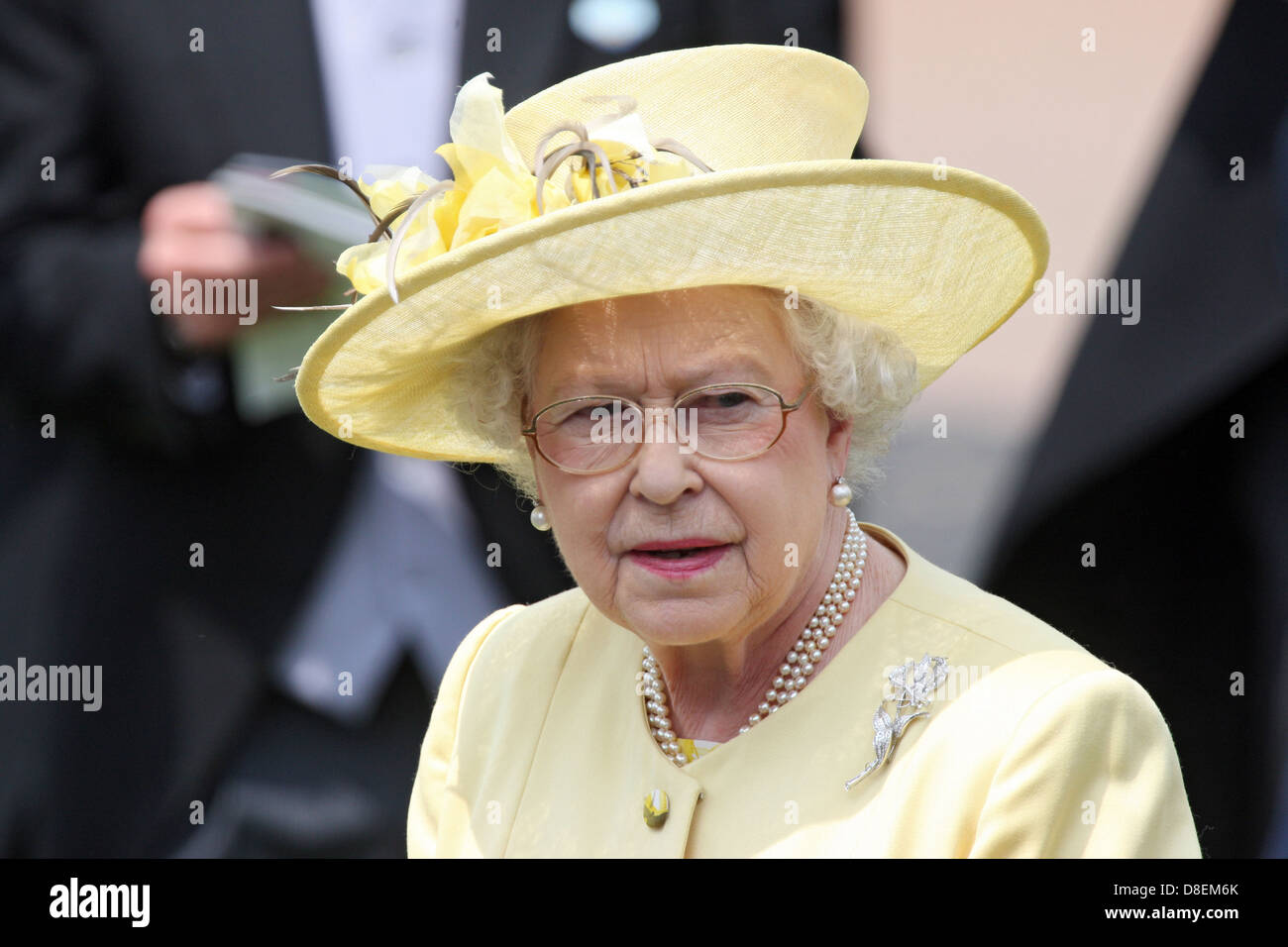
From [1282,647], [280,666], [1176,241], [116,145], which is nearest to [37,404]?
[116,145]

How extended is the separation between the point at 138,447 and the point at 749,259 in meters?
2.25

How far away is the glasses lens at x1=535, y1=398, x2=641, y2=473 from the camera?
69.2 inches

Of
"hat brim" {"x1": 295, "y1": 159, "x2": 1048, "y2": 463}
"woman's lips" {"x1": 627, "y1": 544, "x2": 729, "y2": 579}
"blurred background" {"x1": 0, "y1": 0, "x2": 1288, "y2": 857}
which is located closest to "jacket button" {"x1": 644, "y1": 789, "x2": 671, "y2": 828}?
"woman's lips" {"x1": 627, "y1": 544, "x2": 729, "y2": 579}

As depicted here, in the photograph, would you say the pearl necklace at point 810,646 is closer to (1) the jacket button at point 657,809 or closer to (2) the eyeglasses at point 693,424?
(1) the jacket button at point 657,809

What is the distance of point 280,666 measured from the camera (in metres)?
3.42

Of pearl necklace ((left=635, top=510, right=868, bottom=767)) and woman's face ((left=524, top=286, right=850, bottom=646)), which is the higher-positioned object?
woman's face ((left=524, top=286, right=850, bottom=646))

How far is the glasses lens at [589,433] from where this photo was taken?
1.76m

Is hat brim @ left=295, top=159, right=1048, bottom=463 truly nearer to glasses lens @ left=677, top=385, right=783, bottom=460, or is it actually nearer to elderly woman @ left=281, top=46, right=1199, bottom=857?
elderly woman @ left=281, top=46, right=1199, bottom=857

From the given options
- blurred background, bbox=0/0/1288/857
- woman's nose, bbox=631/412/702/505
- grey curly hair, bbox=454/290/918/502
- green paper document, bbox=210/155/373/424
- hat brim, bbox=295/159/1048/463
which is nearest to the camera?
hat brim, bbox=295/159/1048/463

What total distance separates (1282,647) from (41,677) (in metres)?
3.10

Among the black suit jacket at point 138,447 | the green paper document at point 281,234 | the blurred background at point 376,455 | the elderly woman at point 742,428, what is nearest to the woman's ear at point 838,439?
the elderly woman at point 742,428

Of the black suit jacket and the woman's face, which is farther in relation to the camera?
the black suit jacket

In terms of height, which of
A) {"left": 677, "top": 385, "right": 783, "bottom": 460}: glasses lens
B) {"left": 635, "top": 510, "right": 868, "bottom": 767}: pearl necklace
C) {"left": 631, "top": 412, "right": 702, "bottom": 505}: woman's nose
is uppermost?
{"left": 677, "top": 385, "right": 783, "bottom": 460}: glasses lens
